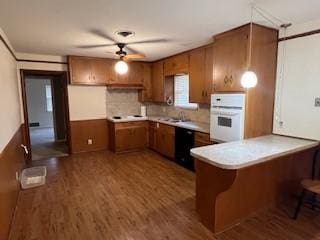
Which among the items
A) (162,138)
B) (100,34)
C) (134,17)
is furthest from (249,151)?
(162,138)

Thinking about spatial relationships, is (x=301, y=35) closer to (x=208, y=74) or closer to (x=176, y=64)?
(x=208, y=74)

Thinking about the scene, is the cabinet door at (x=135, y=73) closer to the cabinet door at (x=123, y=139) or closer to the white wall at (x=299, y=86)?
the cabinet door at (x=123, y=139)

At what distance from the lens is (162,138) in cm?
493

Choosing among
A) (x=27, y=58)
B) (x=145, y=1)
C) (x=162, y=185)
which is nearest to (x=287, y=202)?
(x=162, y=185)

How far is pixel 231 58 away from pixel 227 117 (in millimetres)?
837

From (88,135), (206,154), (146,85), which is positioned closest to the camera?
(206,154)

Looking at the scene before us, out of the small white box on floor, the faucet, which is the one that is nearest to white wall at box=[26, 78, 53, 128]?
the small white box on floor

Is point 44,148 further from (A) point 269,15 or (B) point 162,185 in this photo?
(A) point 269,15

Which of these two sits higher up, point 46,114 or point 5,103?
point 5,103

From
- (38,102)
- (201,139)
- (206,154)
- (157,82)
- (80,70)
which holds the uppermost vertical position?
(80,70)

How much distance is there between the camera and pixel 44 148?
5.86m

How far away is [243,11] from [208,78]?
1.55 meters

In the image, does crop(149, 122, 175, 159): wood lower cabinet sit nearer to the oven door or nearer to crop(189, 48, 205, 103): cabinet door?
crop(189, 48, 205, 103): cabinet door

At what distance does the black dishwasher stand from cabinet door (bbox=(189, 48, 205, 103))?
68cm
